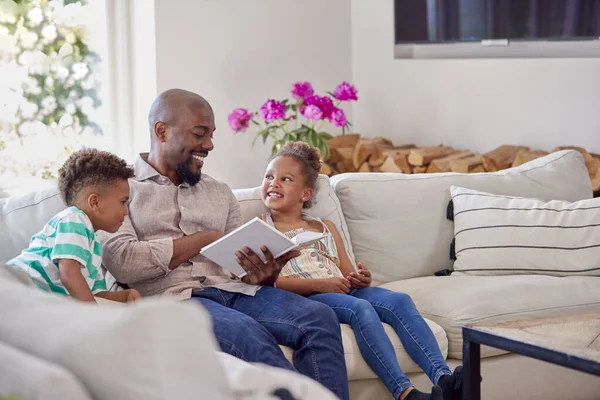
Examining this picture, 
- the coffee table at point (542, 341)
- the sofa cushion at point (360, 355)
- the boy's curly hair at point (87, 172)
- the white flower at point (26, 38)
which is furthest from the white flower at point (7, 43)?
the coffee table at point (542, 341)

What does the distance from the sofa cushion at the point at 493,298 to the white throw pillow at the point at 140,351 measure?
1.80 meters

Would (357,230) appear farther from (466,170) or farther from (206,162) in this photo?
(206,162)

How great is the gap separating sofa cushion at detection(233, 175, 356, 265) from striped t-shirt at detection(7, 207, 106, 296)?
80cm

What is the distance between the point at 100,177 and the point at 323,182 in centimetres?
103

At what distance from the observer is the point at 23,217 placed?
2.61 metres

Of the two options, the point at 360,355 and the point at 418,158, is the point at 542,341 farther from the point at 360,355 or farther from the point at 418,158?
the point at 418,158

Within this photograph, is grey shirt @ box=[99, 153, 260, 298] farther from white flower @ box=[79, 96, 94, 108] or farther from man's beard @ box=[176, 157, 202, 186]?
white flower @ box=[79, 96, 94, 108]

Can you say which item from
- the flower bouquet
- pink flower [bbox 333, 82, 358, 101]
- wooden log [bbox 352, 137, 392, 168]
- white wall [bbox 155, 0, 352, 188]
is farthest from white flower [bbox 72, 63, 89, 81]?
wooden log [bbox 352, 137, 392, 168]

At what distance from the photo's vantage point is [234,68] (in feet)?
15.2

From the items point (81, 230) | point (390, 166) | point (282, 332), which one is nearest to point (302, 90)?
point (390, 166)

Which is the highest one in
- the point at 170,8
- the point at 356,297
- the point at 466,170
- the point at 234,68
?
the point at 170,8

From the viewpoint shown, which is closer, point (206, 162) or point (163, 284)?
point (163, 284)

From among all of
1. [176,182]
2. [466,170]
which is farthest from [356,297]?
[466,170]

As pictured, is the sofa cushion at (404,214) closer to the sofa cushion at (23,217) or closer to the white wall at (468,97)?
the white wall at (468,97)
